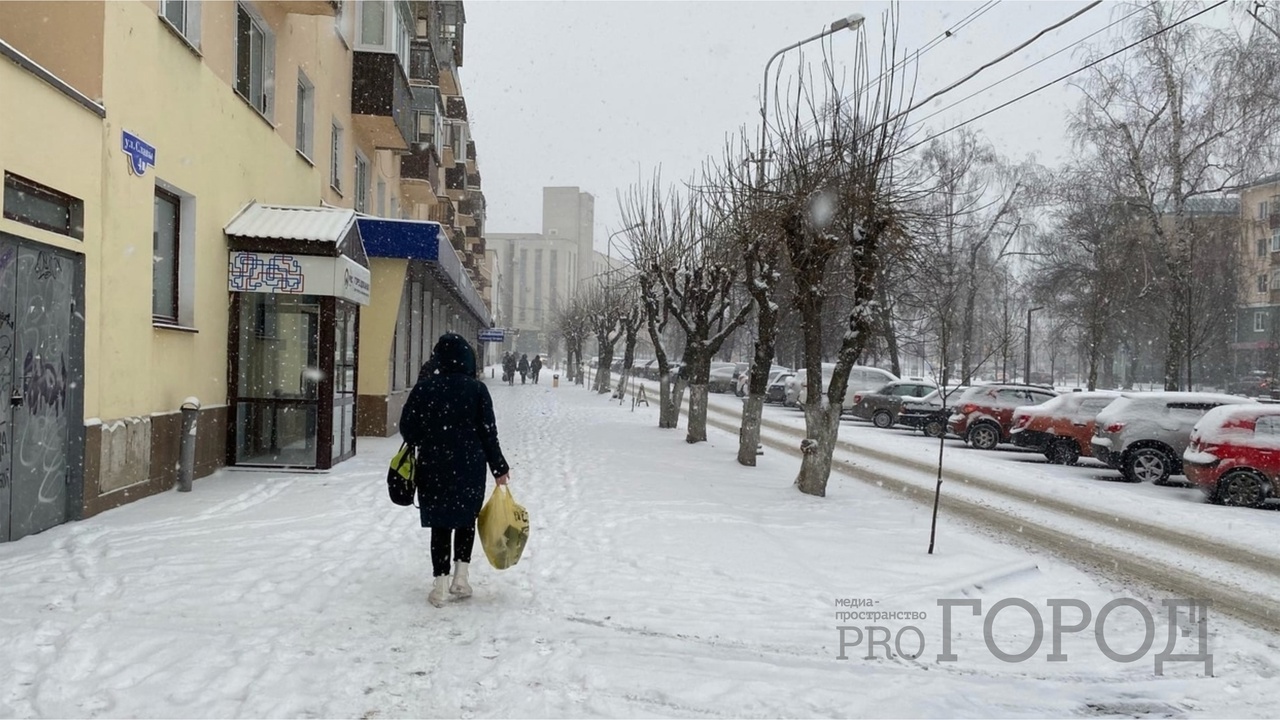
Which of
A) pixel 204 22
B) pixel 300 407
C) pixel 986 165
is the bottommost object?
pixel 300 407

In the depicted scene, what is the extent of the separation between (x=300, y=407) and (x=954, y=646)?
8956mm

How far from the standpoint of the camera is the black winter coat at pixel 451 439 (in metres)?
5.82

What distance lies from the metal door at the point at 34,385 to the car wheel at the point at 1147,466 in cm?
1519

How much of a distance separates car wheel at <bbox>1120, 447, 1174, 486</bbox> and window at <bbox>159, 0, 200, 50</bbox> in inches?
593

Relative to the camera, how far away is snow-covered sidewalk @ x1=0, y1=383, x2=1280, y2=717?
4.44 m

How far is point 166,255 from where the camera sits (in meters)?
10.2

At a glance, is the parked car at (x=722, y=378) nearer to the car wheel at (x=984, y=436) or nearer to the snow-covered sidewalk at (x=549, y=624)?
the car wheel at (x=984, y=436)

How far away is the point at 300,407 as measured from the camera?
12.1m

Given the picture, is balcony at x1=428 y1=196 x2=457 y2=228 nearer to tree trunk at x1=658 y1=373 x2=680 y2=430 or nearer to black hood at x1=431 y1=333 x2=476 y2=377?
tree trunk at x1=658 y1=373 x2=680 y2=430

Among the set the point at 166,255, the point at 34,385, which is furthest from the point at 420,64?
the point at 34,385

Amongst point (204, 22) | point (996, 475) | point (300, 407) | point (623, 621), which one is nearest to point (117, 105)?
point (204, 22)

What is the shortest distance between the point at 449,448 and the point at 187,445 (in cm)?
554

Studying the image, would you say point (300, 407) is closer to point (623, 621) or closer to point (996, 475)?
point (623, 621)

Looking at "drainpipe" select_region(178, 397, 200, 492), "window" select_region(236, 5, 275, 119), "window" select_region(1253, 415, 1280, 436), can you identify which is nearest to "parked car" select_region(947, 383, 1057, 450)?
"window" select_region(1253, 415, 1280, 436)
